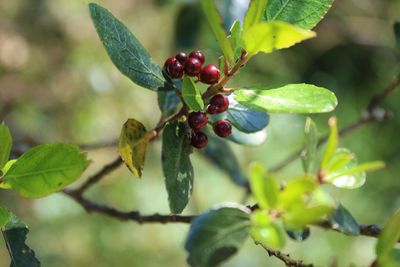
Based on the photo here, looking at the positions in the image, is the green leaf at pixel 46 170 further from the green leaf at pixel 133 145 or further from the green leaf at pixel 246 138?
the green leaf at pixel 246 138

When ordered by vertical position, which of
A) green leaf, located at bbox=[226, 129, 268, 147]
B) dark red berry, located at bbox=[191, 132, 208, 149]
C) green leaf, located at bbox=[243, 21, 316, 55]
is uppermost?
green leaf, located at bbox=[243, 21, 316, 55]

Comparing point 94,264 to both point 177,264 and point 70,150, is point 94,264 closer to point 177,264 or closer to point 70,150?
point 177,264

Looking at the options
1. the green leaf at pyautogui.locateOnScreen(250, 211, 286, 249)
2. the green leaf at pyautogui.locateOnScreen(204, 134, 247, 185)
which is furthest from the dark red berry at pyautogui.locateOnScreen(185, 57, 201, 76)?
the green leaf at pyautogui.locateOnScreen(204, 134, 247, 185)

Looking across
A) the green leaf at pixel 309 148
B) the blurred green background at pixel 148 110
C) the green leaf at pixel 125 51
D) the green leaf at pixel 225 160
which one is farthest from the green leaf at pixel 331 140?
the blurred green background at pixel 148 110

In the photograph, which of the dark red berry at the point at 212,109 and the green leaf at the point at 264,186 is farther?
the dark red berry at the point at 212,109

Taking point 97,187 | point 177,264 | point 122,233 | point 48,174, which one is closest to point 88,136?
point 97,187

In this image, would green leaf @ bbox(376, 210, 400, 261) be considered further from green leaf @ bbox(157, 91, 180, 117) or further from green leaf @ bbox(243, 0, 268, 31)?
green leaf @ bbox(157, 91, 180, 117)
